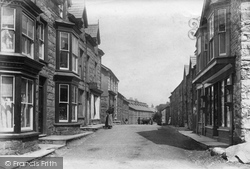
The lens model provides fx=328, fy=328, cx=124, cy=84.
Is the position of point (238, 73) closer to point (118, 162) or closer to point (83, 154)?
point (118, 162)

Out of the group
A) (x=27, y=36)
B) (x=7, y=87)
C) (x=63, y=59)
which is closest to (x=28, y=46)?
(x=27, y=36)

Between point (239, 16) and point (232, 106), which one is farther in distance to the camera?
point (232, 106)

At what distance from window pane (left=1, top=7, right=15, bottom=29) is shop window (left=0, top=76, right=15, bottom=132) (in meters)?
1.79

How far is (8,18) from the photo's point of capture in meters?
11.1

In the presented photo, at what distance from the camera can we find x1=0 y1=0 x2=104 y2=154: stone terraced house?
10852mm

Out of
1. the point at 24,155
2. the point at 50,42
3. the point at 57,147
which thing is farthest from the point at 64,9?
the point at 24,155

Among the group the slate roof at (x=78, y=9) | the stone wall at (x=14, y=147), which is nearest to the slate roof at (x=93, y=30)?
the slate roof at (x=78, y=9)

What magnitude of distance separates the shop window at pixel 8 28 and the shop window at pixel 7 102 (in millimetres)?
1074

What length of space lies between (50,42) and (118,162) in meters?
8.25

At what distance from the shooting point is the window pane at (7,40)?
1101 cm

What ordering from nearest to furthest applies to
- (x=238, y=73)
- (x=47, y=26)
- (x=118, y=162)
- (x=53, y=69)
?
(x=118, y=162) → (x=238, y=73) → (x=47, y=26) → (x=53, y=69)

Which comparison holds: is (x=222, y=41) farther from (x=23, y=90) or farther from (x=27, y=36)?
(x=23, y=90)

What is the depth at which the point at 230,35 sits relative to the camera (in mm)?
12383

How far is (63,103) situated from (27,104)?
5251 millimetres
